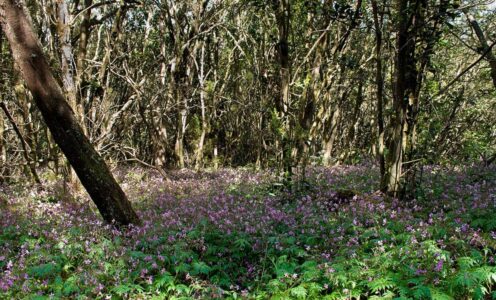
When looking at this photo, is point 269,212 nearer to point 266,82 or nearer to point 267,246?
point 267,246

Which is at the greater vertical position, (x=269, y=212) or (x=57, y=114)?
(x=57, y=114)

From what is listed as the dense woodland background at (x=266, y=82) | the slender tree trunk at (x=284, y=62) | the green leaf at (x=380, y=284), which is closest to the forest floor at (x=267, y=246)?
the green leaf at (x=380, y=284)

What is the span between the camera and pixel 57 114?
7.31 m

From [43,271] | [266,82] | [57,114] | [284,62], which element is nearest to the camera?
[43,271]

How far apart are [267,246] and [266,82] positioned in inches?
373

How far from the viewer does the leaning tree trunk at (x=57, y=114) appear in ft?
23.1

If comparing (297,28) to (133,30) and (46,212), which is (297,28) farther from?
(46,212)

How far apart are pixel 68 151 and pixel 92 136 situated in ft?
13.5

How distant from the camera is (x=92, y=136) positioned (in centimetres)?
1151

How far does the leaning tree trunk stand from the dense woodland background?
2.76 m

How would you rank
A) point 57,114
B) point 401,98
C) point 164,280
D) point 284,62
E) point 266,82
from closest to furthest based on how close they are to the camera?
point 164,280
point 57,114
point 401,98
point 284,62
point 266,82

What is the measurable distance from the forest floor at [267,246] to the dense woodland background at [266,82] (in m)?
1.22

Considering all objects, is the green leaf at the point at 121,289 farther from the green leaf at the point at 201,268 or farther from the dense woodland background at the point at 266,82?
the dense woodland background at the point at 266,82

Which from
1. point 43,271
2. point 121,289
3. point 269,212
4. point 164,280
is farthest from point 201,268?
point 269,212
